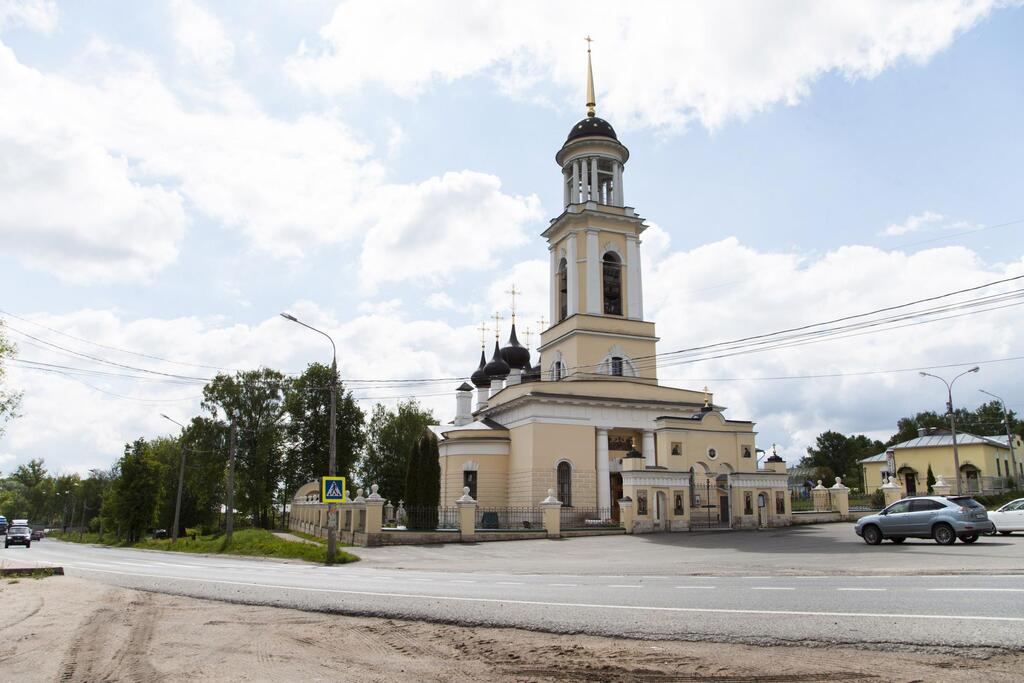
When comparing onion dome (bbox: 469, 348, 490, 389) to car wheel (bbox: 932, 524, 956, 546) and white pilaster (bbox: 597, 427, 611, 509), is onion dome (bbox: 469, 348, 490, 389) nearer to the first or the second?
white pilaster (bbox: 597, 427, 611, 509)

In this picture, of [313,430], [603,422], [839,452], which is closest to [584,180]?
[603,422]

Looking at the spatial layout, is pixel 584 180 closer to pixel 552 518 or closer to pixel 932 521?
pixel 552 518

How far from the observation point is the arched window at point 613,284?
39.0 metres

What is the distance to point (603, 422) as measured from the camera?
3453 centimetres

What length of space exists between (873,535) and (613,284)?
72.1 feet

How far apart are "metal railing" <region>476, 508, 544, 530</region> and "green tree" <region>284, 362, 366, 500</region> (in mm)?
23156

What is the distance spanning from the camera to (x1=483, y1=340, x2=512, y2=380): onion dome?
163ft

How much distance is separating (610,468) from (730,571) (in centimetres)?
2117

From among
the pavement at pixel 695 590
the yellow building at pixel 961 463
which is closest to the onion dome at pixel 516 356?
the yellow building at pixel 961 463

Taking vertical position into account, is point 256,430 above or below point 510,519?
above

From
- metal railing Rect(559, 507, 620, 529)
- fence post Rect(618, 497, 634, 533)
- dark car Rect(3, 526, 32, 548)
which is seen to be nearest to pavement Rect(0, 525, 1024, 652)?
fence post Rect(618, 497, 634, 533)

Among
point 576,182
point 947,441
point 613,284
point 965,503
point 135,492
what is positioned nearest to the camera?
point 965,503

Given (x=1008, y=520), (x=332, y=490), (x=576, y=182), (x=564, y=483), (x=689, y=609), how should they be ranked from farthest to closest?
(x=576, y=182) → (x=564, y=483) → (x=332, y=490) → (x=1008, y=520) → (x=689, y=609)

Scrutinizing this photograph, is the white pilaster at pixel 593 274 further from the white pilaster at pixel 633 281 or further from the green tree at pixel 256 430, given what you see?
the green tree at pixel 256 430
